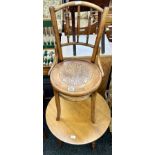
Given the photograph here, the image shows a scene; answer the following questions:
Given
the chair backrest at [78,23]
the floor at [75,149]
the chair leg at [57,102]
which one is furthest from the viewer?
the floor at [75,149]

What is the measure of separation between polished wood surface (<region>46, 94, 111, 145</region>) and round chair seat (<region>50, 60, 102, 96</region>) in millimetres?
354

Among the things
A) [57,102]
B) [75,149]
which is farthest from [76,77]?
[75,149]

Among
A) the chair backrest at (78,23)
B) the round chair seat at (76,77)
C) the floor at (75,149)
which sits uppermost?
the chair backrest at (78,23)

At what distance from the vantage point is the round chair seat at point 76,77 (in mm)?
1668

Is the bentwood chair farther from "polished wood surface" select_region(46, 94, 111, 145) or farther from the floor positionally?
the floor

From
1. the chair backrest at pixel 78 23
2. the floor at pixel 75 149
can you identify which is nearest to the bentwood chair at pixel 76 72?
the chair backrest at pixel 78 23

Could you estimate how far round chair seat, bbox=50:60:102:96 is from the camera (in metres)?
1.67

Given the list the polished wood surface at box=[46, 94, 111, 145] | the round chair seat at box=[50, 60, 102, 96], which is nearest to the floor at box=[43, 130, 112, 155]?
the polished wood surface at box=[46, 94, 111, 145]

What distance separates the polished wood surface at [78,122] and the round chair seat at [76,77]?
1.16ft

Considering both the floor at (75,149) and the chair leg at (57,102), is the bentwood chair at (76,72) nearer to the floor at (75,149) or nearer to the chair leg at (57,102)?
the chair leg at (57,102)

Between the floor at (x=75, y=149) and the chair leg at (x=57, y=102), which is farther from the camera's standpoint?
the floor at (x=75, y=149)
